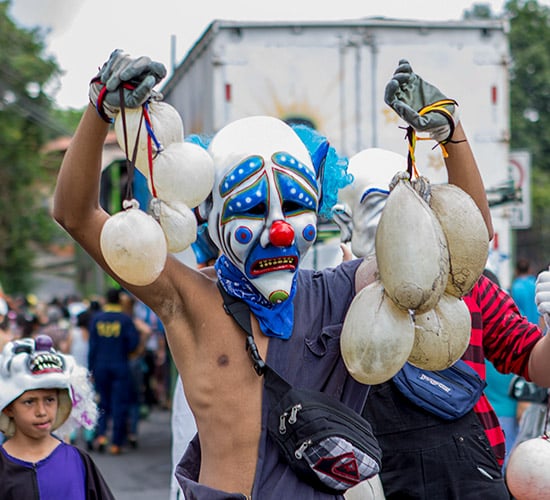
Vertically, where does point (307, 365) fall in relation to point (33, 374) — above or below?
above

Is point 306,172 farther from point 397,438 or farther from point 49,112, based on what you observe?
point 49,112

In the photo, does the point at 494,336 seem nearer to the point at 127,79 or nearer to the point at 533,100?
the point at 127,79

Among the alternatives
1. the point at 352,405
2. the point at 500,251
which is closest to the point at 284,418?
the point at 352,405

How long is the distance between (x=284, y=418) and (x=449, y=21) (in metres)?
7.05

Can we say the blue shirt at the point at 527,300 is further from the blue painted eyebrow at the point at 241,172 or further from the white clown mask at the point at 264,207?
the blue painted eyebrow at the point at 241,172

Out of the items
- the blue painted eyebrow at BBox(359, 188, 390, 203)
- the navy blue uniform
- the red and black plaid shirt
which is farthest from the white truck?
the red and black plaid shirt

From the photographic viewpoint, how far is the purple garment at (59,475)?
12.9 feet

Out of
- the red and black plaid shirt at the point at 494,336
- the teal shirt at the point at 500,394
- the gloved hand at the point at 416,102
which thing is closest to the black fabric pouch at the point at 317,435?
the gloved hand at the point at 416,102

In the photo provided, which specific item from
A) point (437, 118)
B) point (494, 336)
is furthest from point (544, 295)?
point (437, 118)

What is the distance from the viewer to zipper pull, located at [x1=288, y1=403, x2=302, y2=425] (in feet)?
8.67

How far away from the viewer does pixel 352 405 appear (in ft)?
9.40

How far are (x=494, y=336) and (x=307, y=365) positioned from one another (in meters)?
0.94

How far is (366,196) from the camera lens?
3.68m

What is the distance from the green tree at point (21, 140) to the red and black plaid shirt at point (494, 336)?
26.7 metres
